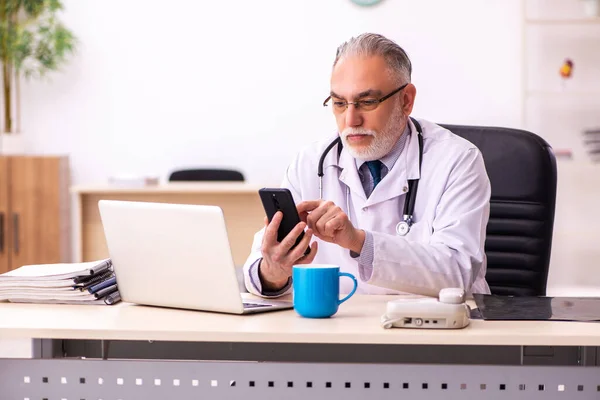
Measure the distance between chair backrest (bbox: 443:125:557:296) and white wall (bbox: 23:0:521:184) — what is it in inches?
112

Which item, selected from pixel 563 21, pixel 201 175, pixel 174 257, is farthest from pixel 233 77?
pixel 174 257

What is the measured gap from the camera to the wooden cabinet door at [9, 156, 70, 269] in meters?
4.86

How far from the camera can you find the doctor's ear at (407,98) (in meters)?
2.29

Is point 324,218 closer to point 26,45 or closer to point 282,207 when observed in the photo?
point 282,207

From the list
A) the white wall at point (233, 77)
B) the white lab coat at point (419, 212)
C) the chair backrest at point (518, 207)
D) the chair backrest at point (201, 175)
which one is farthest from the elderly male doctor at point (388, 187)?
the white wall at point (233, 77)

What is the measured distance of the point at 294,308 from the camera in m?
1.73

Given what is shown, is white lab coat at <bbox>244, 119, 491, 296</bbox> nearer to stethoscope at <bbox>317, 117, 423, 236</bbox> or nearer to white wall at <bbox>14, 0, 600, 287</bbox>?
stethoscope at <bbox>317, 117, 423, 236</bbox>

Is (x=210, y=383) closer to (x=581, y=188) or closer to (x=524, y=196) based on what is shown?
(x=524, y=196)

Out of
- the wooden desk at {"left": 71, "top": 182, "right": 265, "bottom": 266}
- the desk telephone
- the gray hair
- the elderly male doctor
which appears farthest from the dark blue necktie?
the wooden desk at {"left": 71, "top": 182, "right": 265, "bottom": 266}

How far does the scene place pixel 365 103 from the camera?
2.22 meters

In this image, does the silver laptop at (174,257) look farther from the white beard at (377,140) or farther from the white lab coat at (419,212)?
the white beard at (377,140)

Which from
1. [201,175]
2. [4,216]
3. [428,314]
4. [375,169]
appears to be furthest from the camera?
[4,216]

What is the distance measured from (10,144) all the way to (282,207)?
12.0 ft

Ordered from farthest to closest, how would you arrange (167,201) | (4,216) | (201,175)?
(4,216) < (201,175) < (167,201)
